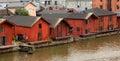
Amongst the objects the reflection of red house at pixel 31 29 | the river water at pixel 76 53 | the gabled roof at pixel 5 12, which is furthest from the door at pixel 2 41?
the gabled roof at pixel 5 12

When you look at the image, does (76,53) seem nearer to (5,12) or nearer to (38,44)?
(38,44)

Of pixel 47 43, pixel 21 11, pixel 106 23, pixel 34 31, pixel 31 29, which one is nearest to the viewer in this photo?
pixel 31 29

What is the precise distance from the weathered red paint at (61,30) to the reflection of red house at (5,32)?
247 inches

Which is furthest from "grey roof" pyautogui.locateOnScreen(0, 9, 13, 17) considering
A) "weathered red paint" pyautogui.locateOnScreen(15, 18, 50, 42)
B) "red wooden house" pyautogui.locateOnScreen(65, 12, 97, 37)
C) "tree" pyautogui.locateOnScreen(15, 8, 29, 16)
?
"weathered red paint" pyautogui.locateOnScreen(15, 18, 50, 42)

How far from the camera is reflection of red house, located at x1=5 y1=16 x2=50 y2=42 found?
127 feet

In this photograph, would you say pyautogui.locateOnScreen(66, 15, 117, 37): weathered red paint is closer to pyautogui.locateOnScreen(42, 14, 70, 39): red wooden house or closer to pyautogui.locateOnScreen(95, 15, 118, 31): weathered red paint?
pyautogui.locateOnScreen(95, 15, 118, 31): weathered red paint

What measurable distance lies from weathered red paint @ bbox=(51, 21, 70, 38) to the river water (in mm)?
1977

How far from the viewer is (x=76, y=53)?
35.8m

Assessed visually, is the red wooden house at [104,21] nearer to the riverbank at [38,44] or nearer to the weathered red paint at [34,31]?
the riverbank at [38,44]

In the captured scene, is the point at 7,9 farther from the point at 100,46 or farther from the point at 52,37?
the point at 100,46

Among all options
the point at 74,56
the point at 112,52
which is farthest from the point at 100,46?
the point at 74,56

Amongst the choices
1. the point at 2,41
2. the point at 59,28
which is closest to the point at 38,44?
the point at 2,41

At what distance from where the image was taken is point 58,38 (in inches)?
1603

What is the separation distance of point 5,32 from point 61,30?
8.57 m
